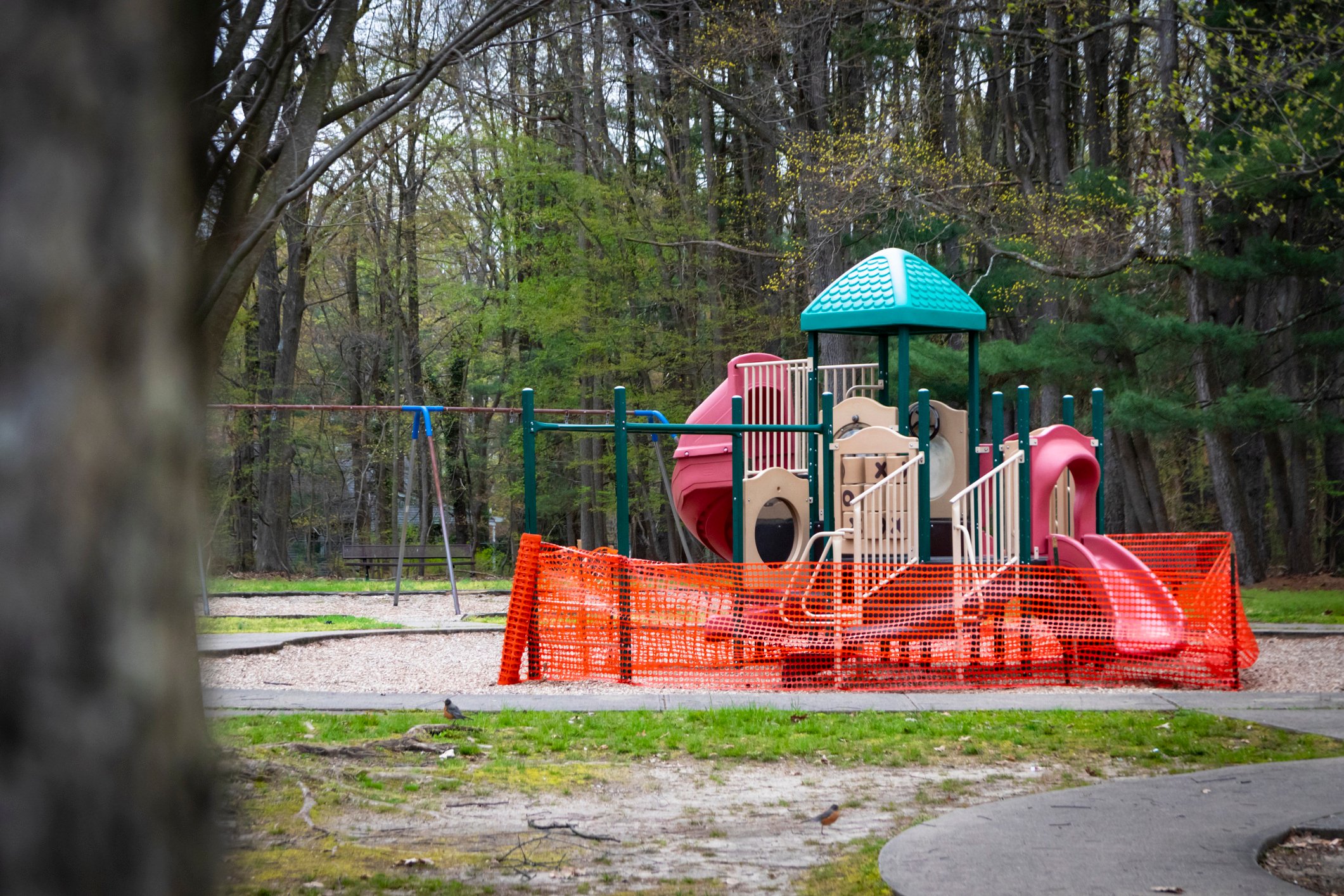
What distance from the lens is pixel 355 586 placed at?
23.8 m

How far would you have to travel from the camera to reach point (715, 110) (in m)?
34.4

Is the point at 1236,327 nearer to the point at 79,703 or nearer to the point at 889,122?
the point at 889,122

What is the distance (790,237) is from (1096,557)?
63.8 feet

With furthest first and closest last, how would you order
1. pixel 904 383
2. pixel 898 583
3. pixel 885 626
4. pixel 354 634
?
pixel 354 634, pixel 904 383, pixel 898 583, pixel 885 626

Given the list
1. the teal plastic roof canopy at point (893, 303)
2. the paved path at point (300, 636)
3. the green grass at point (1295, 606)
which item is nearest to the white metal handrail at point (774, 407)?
the teal plastic roof canopy at point (893, 303)

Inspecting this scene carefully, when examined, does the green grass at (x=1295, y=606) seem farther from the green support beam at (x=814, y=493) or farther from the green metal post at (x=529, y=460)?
the green metal post at (x=529, y=460)

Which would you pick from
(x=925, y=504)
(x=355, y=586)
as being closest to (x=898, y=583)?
(x=925, y=504)

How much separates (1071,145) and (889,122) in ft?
21.8

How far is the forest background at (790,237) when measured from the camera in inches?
776

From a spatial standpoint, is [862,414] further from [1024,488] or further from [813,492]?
[1024,488]

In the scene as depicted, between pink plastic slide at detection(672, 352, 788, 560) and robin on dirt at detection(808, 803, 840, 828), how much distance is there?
9.84 m

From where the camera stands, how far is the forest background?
1972cm

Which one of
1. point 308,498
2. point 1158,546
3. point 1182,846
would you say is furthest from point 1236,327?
point 308,498

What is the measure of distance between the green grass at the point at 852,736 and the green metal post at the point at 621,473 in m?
2.95
